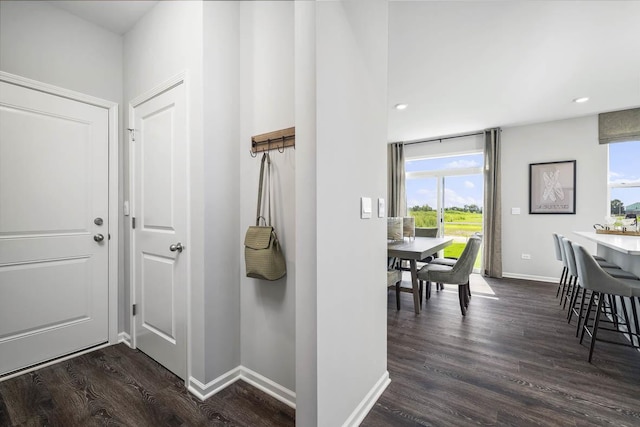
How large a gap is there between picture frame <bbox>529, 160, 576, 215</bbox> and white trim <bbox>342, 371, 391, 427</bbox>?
4.45 metres

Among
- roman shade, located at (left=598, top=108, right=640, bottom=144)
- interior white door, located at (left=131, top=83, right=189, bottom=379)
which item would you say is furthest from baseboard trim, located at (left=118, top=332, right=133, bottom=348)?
roman shade, located at (left=598, top=108, right=640, bottom=144)

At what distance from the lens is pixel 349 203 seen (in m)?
1.38

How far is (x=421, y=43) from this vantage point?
245 cm

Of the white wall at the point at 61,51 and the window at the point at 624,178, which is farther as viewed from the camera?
the window at the point at 624,178

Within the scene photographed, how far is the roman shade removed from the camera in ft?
12.9

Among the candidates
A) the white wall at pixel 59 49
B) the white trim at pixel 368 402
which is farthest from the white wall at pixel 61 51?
the white trim at pixel 368 402

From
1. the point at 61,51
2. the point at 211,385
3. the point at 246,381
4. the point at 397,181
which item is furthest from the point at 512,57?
the point at 61,51

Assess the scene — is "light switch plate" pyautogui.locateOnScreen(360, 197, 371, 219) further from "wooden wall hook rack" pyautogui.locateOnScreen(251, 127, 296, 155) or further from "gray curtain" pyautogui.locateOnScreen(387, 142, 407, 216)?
"gray curtain" pyautogui.locateOnScreen(387, 142, 407, 216)

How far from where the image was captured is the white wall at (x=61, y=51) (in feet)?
6.21

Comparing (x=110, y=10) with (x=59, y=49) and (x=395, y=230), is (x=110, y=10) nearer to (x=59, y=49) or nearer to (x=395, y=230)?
(x=59, y=49)

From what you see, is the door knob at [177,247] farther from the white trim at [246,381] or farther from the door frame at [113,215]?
the door frame at [113,215]

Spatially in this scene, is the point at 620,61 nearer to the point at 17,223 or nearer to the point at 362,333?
the point at 362,333

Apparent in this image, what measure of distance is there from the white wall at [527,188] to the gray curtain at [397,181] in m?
1.79

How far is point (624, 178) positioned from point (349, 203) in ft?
17.0
